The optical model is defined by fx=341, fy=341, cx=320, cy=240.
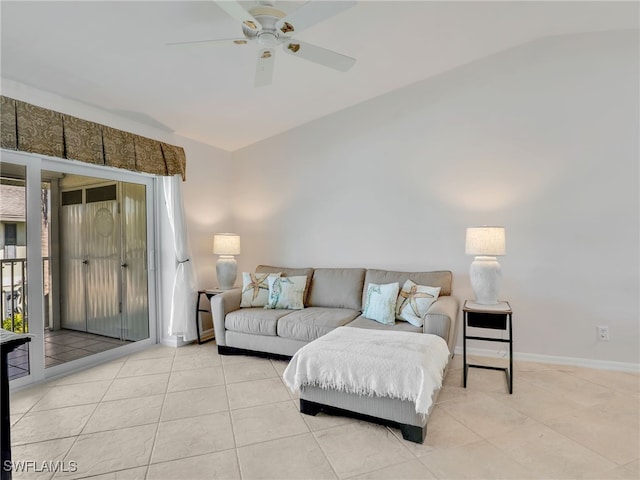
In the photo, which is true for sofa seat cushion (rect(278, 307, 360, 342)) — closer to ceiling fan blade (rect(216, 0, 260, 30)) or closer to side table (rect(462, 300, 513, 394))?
side table (rect(462, 300, 513, 394))

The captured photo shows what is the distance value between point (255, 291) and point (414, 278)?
5.40 feet

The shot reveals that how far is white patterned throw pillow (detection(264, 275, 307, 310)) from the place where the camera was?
3503mm

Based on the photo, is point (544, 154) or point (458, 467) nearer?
point (458, 467)

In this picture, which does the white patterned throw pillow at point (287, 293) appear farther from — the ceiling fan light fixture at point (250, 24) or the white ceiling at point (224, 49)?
the ceiling fan light fixture at point (250, 24)

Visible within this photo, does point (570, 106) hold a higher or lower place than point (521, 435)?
higher

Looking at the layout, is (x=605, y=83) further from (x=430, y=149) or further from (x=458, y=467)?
(x=458, y=467)

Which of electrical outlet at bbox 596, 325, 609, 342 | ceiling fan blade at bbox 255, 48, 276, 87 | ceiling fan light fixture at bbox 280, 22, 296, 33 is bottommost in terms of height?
electrical outlet at bbox 596, 325, 609, 342

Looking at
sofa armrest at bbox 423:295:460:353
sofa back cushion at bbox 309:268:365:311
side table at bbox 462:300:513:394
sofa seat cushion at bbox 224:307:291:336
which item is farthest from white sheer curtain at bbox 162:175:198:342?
side table at bbox 462:300:513:394

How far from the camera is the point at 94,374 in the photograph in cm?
297

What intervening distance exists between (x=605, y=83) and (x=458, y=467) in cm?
330

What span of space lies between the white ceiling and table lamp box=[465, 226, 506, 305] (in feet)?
5.53

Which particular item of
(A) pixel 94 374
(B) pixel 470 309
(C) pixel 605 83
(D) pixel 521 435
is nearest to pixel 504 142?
(C) pixel 605 83

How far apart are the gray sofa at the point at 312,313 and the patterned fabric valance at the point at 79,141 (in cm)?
153

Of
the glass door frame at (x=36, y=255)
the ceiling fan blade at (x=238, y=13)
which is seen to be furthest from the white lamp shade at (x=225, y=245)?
the ceiling fan blade at (x=238, y=13)
